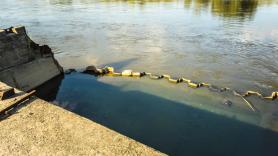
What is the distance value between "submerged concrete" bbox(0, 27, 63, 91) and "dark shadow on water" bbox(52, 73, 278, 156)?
1.99m

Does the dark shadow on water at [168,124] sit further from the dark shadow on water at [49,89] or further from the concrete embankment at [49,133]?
the concrete embankment at [49,133]

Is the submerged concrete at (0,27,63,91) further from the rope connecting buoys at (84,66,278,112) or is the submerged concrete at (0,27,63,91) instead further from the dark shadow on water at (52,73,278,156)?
the rope connecting buoys at (84,66,278,112)

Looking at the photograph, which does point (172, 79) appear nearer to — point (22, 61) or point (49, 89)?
point (49, 89)

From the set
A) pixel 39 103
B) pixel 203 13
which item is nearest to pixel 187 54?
pixel 39 103

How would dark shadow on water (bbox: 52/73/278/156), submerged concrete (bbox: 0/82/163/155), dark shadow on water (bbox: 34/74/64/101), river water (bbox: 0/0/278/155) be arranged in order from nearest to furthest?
submerged concrete (bbox: 0/82/163/155)
dark shadow on water (bbox: 52/73/278/156)
river water (bbox: 0/0/278/155)
dark shadow on water (bbox: 34/74/64/101)

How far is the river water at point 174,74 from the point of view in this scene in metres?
12.6

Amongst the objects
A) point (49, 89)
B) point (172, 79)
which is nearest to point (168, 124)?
point (172, 79)

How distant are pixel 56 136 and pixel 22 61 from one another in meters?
10.4

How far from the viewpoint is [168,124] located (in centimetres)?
1338

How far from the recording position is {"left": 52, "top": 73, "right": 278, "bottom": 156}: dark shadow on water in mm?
11703

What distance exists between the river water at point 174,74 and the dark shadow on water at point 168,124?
0.05m

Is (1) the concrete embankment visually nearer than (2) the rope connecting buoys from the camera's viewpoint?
Yes

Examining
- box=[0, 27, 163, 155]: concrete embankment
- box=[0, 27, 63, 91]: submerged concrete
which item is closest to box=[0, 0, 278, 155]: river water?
box=[0, 27, 63, 91]: submerged concrete

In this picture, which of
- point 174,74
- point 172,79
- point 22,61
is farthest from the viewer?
point 174,74
